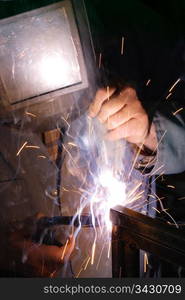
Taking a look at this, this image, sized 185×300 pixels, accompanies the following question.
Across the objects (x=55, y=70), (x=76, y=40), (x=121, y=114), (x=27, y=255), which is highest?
(x=76, y=40)

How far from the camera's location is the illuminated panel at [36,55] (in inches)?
57.9

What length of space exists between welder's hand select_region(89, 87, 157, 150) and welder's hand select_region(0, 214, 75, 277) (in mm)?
656

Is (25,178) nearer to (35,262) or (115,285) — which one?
(35,262)

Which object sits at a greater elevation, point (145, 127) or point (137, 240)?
point (145, 127)

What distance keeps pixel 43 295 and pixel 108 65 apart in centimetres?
132

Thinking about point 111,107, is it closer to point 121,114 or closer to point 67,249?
point 121,114

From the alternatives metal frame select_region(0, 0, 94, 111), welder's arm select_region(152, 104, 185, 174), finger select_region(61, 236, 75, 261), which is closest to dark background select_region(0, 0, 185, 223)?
metal frame select_region(0, 0, 94, 111)

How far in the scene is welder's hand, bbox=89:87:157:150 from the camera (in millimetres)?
1302

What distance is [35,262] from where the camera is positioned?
1.63m

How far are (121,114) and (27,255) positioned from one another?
0.86 m

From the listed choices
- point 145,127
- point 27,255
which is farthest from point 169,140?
point 27,255

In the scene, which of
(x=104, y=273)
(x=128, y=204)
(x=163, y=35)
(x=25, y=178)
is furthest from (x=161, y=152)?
(x=163, y=35)

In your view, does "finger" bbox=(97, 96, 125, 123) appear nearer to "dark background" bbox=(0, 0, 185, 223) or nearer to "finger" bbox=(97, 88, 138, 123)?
"finger" bbox=(97, 88, 138, 123)

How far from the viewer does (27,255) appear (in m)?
1.61
